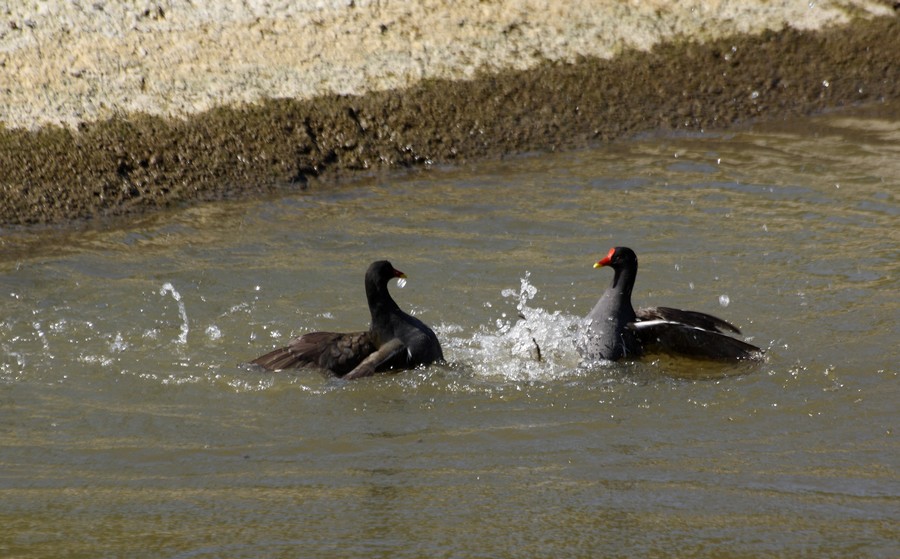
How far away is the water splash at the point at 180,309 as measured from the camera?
750cm

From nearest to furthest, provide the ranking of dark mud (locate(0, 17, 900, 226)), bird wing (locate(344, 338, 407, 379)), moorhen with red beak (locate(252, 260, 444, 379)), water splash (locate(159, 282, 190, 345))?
1. bird wing (locate(344, 338, 407, 379))
2. moorhen with red beak (locate(252, 260, 444, 379))
3. water splash (locate(159, 282, 190, 345))
4. dark mud (locate(0, 17, 900, 226))

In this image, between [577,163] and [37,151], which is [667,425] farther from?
[37,151]

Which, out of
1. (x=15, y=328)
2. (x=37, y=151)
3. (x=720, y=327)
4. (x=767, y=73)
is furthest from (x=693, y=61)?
(x=15, y=328)

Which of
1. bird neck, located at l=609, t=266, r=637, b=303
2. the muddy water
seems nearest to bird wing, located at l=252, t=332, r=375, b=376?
the muddy water

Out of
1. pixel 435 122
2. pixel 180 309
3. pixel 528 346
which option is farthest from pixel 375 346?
pixel 435 122

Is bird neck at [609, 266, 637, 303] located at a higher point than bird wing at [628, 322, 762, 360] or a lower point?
higher

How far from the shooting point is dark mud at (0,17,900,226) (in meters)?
9.69

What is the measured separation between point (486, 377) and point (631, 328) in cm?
100

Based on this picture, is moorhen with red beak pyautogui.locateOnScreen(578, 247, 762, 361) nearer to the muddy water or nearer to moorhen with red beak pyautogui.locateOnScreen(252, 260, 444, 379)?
the muddy water

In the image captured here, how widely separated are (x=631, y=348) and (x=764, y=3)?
6005 mm

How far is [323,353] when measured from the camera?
708 cm

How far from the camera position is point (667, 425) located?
601cm

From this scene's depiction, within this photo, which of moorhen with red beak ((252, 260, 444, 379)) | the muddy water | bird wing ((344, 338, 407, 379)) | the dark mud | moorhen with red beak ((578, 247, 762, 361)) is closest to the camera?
the muddy water

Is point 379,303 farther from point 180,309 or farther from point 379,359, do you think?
point 180,309
